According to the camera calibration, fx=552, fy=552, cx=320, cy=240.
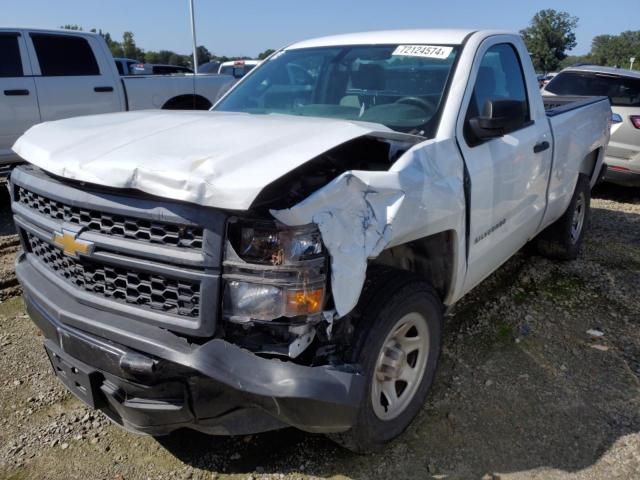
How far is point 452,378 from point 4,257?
4159 mm

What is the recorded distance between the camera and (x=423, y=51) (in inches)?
129

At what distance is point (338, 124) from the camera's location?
250 centimetres

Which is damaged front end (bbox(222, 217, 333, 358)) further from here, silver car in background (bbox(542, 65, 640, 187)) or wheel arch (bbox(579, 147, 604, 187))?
silver car in background (bbox(542, 65, 640, 187))

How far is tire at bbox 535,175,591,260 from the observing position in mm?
4926

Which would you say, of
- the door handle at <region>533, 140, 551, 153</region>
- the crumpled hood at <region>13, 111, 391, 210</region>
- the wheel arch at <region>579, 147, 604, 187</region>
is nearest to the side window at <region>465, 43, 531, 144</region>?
the door handle at <region>533, 140, 551, 153</region>

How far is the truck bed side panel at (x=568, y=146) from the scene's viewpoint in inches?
165

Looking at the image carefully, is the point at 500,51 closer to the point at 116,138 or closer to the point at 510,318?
the point at 510,318

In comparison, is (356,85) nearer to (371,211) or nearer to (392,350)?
(371,211)

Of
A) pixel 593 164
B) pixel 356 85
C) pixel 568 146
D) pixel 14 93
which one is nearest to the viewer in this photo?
pixel 356 85

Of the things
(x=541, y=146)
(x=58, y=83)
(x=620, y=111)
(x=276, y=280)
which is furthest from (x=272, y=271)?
(x=620, y=111)

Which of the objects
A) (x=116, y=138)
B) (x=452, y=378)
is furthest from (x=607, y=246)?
(x=116, y=138)

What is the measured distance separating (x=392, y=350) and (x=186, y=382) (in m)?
0.96

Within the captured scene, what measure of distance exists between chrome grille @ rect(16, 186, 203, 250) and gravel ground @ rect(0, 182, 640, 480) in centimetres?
114

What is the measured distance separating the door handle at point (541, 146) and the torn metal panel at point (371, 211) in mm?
1338
